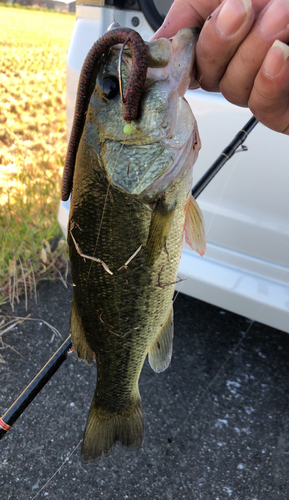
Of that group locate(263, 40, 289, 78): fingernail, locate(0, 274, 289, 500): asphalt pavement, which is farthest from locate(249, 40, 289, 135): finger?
locate(0, 274, 289, 500): asphalt pavement

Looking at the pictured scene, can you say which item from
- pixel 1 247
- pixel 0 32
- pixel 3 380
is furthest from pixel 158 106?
pixel 0 32

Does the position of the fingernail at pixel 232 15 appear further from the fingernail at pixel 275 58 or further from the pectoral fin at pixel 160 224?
the pectoral fin at pixel 160 224

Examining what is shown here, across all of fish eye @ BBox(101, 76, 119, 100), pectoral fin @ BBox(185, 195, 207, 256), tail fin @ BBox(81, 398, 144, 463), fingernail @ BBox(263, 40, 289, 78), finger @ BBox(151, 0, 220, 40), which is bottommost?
tail fin @ BBox(81, 398, 144, 463)

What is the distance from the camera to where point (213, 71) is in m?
0.97

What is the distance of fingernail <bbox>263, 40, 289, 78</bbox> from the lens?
812 mm

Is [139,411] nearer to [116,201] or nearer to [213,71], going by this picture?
[116,201]

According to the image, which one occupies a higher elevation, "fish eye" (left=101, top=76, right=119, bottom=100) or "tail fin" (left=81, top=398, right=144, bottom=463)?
"fish eye" (left=101, top=76, right=119, bottom=100)

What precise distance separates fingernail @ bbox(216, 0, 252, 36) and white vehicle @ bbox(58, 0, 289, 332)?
841 mm

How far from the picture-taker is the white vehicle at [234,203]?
5.53ft

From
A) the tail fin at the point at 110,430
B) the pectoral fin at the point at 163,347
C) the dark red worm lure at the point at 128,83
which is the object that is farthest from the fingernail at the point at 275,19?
the tail fin at the point at 110,430

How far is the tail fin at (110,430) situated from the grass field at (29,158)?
1.46 meters

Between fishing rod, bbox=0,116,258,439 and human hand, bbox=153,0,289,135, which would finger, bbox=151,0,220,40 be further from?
fishing rod, bbox=0,116,258,439

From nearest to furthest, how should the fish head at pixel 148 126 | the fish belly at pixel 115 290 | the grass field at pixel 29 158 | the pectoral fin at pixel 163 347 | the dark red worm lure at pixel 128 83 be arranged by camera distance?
1. the dark red worm lure at pixel 128 83
2. the fish head at pixel 148 126
3. the fish belly at pixel 115 290
4. the pectoral fin at pixel 163 347
5. the grass field at pixel 29 158

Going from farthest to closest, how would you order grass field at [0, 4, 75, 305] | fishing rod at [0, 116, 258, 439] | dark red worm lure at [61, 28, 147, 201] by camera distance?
grass field at [0, 4, 75, 305] < fishing rod at [0, 116, 258, 439] < dark red worm lure at [61, 28, 147, 201]
